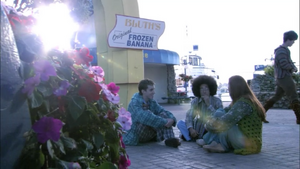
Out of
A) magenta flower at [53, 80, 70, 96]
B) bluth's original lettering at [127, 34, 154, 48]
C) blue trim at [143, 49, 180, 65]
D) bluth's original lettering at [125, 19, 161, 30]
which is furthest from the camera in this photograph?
blue trim at [143, 49, 180, 65]

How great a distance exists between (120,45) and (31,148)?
5.67 metres

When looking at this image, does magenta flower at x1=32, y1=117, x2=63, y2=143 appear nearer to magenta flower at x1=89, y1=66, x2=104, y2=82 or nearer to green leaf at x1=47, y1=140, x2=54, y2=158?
green leaf at x1=47, y1=140, x2=54, y2=158

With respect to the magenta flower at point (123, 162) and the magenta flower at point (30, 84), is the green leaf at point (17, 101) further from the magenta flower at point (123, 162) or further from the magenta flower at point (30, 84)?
the magenta flower at point (123, 162)

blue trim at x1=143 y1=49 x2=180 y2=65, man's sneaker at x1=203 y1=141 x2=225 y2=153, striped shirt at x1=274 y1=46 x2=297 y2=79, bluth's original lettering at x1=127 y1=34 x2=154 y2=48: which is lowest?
man's sneaker at x1=203 y1=141 x2=225 y2=153

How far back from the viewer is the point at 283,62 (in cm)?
752

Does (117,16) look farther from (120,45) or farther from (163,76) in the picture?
(163,76)

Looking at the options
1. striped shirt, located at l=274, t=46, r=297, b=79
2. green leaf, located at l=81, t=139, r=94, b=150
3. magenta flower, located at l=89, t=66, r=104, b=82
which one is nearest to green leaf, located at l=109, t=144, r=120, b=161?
green leaf, located at l=81, t=139, r=94, b=150

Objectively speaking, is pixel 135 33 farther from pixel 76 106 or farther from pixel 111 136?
pixel 76 106

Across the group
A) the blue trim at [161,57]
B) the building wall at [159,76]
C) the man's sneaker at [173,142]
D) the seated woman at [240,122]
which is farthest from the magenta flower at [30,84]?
the building wall at [159,76]

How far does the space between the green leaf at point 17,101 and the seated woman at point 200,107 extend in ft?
15.4

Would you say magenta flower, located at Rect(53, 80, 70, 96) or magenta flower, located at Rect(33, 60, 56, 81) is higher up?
magenta flower, located at Rect(33, 60, 56, 81)

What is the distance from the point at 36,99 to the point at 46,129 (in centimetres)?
12

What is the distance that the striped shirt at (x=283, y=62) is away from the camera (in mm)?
7492

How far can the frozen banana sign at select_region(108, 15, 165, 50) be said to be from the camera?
6.73 meters
